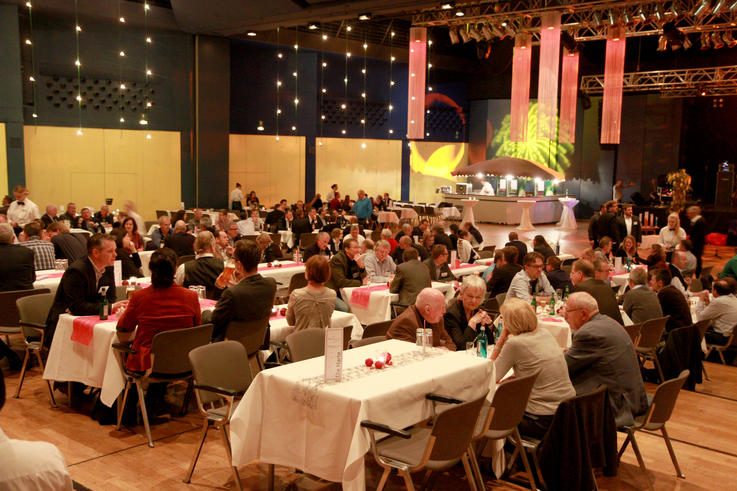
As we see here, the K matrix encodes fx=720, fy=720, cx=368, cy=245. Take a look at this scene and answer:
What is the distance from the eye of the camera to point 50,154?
50.9 feet

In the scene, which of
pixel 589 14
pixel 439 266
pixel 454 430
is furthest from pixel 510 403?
pixel 589 14

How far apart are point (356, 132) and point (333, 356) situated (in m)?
19.0

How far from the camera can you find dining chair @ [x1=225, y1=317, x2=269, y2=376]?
5250 millimetres

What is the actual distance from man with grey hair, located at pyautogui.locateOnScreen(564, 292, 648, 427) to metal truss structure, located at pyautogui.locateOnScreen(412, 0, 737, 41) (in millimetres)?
9063

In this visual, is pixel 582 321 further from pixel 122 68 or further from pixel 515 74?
pixel 122 68

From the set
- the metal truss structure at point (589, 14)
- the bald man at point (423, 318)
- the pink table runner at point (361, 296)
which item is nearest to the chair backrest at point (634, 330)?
the bald man at point (423, 318)

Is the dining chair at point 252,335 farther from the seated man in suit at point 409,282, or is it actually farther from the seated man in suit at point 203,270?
the seated man in suit at point 409,282

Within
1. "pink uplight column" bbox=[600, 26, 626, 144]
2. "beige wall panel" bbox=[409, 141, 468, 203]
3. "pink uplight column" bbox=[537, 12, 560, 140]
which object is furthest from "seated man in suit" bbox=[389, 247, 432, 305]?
"beige wall panel" bbox=[409, 141, 468, 203]

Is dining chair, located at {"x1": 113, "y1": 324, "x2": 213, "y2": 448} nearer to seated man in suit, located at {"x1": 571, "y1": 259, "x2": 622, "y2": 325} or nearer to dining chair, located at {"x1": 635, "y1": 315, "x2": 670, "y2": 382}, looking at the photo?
seated man in suit, located at {"x1": 571, "y1": 259, "x2": 622, "y2": 325}

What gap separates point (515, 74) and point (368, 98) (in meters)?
10.8

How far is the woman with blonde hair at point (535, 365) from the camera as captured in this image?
4371 millimetres

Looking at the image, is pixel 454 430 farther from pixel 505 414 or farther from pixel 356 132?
pixel 356 132

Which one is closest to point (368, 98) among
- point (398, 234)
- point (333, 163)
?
point (333, 163)

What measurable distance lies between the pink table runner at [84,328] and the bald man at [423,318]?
2197 millimetres
